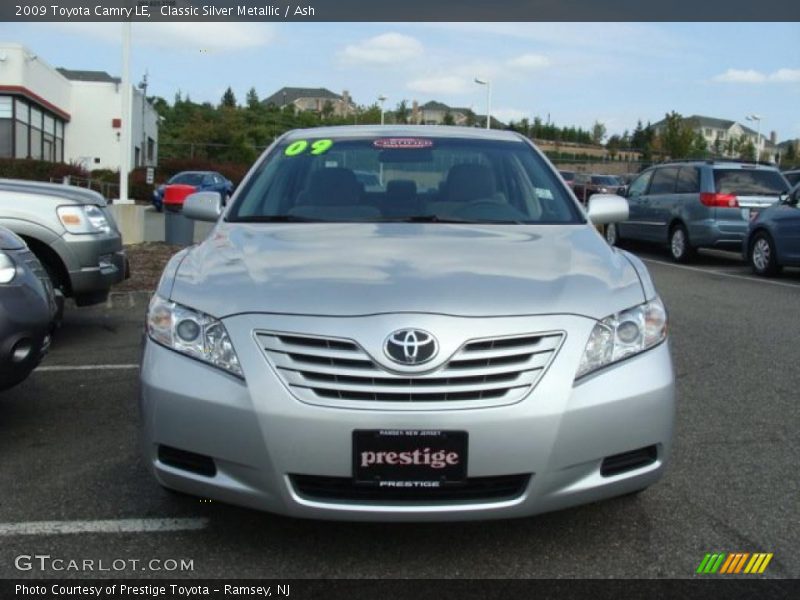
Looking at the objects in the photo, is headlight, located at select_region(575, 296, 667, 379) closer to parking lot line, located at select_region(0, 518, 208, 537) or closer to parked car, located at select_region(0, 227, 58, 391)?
parking lot line, located at select_region(0, 518, 208, 537)

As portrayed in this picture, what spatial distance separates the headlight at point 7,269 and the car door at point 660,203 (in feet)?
38.9

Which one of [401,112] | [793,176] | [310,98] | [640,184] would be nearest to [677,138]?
[401,112]

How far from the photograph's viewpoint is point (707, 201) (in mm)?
13719

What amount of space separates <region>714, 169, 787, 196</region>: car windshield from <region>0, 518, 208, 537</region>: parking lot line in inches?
472

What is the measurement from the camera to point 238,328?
303 centimetres

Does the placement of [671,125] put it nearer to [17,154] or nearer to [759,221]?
[17,154]

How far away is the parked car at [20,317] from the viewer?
4254 mm

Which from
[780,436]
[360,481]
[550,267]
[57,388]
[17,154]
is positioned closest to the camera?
Result: [360,481]

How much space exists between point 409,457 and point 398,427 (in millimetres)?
108

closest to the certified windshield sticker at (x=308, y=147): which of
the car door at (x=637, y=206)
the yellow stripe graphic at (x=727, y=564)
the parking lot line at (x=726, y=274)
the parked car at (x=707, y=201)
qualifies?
the yellow stripe graphic at (x=727, y=564)

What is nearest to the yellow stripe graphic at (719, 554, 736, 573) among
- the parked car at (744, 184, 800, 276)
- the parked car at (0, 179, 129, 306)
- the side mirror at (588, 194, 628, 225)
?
the side mirror at (588, 194, 628, 225)

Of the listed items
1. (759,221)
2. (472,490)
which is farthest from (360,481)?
(759,221)

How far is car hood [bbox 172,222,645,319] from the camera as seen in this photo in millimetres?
3053
